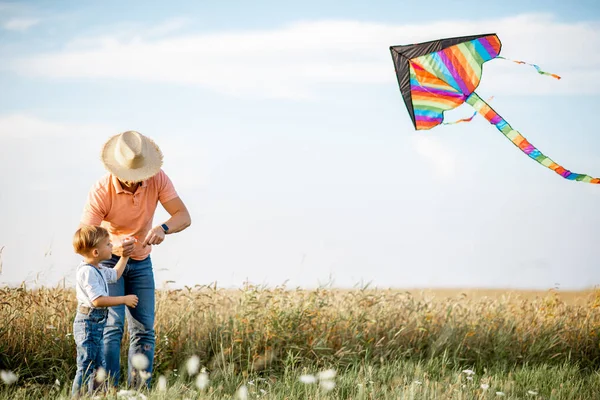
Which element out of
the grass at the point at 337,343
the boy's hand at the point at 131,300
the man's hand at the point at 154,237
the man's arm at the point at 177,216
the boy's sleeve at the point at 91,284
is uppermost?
the man's arm at the point at 177,216

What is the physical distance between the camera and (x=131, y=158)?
14.9 ft

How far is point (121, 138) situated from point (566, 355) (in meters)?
4.85

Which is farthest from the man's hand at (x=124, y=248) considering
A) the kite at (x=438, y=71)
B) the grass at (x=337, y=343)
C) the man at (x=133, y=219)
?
the kite at (x=438, y=71)

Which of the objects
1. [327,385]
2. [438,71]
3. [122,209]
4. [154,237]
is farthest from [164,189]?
[438,71]

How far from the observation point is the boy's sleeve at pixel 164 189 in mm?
4750

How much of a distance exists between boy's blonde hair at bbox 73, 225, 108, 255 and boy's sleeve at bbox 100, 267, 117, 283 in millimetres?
205

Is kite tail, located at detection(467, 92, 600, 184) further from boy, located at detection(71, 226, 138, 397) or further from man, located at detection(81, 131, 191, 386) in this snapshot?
boy, located at detection(71, 226, 138, 397)

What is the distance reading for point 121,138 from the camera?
4.73 meters

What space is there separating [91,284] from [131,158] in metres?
0.90

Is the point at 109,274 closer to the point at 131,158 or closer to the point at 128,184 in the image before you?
the point at 128,184

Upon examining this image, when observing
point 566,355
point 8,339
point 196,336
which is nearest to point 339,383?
point 196,336

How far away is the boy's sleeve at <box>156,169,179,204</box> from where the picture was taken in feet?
15.6

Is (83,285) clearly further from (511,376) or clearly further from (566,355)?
(566,355)

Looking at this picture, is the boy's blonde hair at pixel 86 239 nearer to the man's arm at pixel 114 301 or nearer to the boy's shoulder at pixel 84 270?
the boy's shoulder at pixel 84 270
